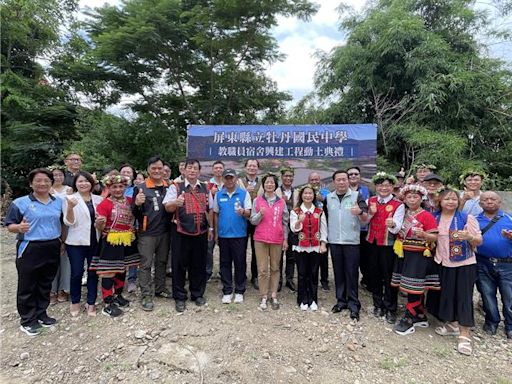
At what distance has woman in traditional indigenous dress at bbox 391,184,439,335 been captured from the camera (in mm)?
3332

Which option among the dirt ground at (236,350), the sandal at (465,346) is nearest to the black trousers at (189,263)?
the dirt ground at (236,350)

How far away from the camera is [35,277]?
130 inches

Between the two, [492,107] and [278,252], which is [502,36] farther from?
[278,252]

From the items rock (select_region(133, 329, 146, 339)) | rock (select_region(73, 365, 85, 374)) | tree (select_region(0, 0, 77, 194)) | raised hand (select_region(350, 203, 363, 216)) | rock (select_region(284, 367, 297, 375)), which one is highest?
tree (select_region(0, 0, 77, 194))

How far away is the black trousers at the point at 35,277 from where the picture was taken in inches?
128

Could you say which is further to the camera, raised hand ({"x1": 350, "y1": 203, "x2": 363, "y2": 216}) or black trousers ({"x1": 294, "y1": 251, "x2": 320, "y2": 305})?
black trousers ({"x1": 294, "y1": 251, "x2": 320, "y2": 305})

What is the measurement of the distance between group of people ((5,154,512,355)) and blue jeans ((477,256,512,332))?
0.04ft

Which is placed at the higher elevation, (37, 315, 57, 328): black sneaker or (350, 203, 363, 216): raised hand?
(350, 203, 363, 216): raised hand

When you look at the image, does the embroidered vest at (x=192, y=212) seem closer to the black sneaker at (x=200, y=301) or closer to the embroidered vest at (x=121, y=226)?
the embroidered vest at (x=121, y=226)

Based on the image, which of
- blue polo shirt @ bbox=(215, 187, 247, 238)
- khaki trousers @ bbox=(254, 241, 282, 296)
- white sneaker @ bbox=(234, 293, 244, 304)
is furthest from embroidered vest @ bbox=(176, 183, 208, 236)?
white sneaker @ bbox=(234, 293, 244, 304)

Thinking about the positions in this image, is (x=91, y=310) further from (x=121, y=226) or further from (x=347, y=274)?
(x=347, y=274)

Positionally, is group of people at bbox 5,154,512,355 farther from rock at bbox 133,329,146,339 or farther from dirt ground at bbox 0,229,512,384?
rock at bbox 133,329,146,339

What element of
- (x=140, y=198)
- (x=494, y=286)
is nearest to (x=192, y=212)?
(x=140, y=198)

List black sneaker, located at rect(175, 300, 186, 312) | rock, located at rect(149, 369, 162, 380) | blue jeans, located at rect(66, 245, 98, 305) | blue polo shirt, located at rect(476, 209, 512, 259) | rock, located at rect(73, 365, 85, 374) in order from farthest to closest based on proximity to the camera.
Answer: black sneaker, located at rect(175, 300, 186, 312) → blue jeans, located at rect(66, 245, 98, 305) → blue polo shirt, located at rect(476, 209, 512, 259) → rock, located at rect(73, 365, 85, 374) → rock, located at rect(149, 369, 162, 380)
